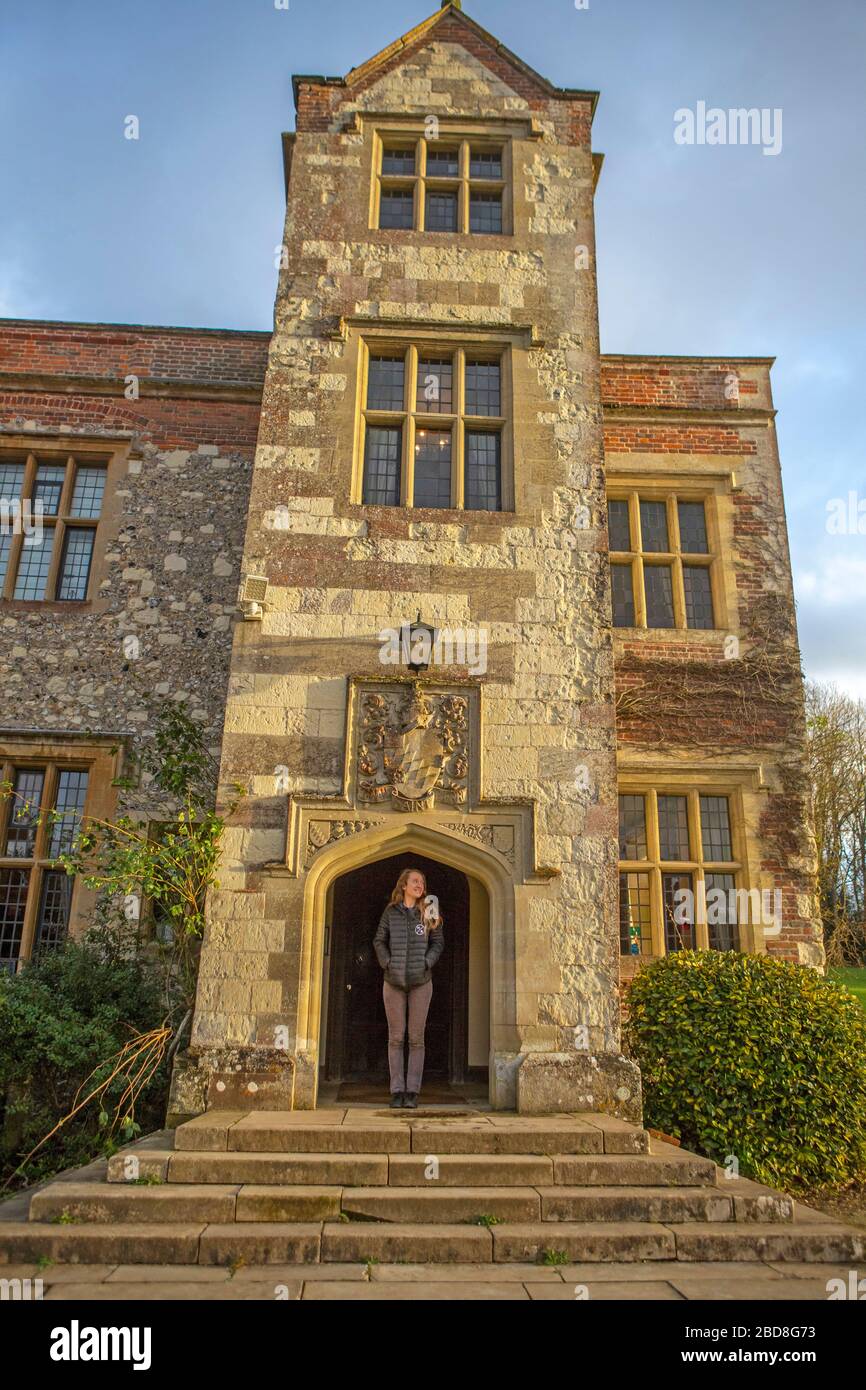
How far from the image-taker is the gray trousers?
23.3 ft

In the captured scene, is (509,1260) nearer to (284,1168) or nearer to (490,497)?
(284,1168)

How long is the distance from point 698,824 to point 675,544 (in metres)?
3.37

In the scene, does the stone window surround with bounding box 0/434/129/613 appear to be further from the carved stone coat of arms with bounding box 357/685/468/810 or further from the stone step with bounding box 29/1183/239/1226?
the stone step with bounding box 29/1183/239/1226

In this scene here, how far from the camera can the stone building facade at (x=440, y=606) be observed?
736 cm

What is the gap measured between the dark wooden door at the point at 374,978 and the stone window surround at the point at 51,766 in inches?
107

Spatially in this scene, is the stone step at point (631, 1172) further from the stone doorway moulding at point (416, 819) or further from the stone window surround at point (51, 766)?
the stone window surround at point (51, 766)

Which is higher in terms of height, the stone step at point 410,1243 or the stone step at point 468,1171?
the stone step at point 468,1171

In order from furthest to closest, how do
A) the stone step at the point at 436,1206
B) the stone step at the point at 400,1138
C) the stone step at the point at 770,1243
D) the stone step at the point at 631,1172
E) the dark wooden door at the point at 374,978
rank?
the dark wooden door at the point at 374,978
the stone step at the point at 400,1138
the stone step at the point at 631,1172
the stone step at the point at 436,1206
the stone step at the point at 770,1243

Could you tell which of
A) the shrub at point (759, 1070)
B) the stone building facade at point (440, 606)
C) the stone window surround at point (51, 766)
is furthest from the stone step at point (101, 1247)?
the stone window surround at point (51, 766)

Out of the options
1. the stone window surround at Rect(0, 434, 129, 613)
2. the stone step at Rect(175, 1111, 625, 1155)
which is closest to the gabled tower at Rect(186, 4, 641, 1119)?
the stone step at Rect(175, 1111, 625, 1155)

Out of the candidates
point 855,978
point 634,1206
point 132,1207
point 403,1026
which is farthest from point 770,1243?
point 855,978

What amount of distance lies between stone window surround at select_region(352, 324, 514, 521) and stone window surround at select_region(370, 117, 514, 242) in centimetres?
141

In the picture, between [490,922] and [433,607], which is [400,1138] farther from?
[433,607]

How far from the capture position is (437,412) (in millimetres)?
9078
